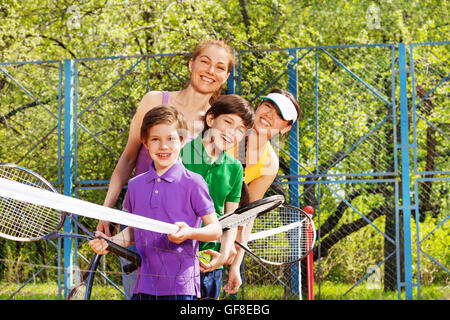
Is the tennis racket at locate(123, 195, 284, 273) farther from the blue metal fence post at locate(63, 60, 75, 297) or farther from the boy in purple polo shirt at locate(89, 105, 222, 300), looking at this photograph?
the blue metal fence post at locate(63, 60, 75, 297)

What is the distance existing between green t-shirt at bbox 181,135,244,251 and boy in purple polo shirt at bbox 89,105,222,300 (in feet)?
0.73

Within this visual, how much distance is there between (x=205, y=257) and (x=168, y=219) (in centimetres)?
28

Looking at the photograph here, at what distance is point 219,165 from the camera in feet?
8.69

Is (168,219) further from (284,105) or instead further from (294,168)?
(294,168)

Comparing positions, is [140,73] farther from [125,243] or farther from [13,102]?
[125,243]

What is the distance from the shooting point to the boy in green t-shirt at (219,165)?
8.31ft

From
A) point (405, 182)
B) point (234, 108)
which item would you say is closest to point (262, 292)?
point (405, 182)

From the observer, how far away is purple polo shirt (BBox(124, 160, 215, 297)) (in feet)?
7.09

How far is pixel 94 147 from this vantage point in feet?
Result: 25.6

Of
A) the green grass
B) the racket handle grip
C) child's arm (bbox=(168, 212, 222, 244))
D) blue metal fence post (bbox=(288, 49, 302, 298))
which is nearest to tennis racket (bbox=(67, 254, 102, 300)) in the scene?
the racket handle grip

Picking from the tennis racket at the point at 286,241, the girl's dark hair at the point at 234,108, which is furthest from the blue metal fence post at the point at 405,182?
the girl's dark hair at the point at 234,108

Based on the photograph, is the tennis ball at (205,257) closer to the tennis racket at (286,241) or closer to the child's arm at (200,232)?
the child's arm at (200,232)
